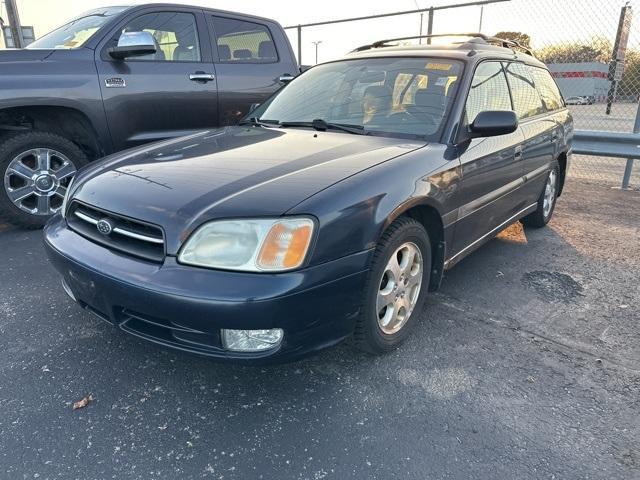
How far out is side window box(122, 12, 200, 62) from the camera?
15.4ft

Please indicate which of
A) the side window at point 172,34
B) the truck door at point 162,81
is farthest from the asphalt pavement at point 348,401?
the side window at point 172,34

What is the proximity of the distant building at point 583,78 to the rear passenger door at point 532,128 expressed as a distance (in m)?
3.97

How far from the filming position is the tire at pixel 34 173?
412 centimetres

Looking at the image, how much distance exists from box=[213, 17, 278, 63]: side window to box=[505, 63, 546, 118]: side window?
278 cm

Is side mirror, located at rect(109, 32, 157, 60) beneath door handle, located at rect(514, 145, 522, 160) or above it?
above

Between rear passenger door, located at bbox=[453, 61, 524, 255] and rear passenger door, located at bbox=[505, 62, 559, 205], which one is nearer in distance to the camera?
rear passenger door, located at bbox=[453, 61, 524, 255]

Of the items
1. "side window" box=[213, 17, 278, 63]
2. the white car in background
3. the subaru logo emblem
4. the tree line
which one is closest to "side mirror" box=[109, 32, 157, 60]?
"side window" box=[213, 17, 278, 63]

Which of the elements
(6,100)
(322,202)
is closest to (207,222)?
(322,202)

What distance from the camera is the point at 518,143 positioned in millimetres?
3650

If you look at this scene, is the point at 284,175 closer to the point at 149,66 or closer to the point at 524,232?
the point at 149,66

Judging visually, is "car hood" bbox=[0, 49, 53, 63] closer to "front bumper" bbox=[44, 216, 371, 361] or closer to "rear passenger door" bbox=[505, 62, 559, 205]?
"front bumper" bbox=[44, 216, 371, 361]

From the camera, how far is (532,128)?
13.0 feet

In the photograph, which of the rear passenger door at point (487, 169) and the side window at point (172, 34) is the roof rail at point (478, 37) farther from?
the side window at point (172, 34)

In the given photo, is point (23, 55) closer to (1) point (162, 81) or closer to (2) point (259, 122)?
(1) point (162, 81)
